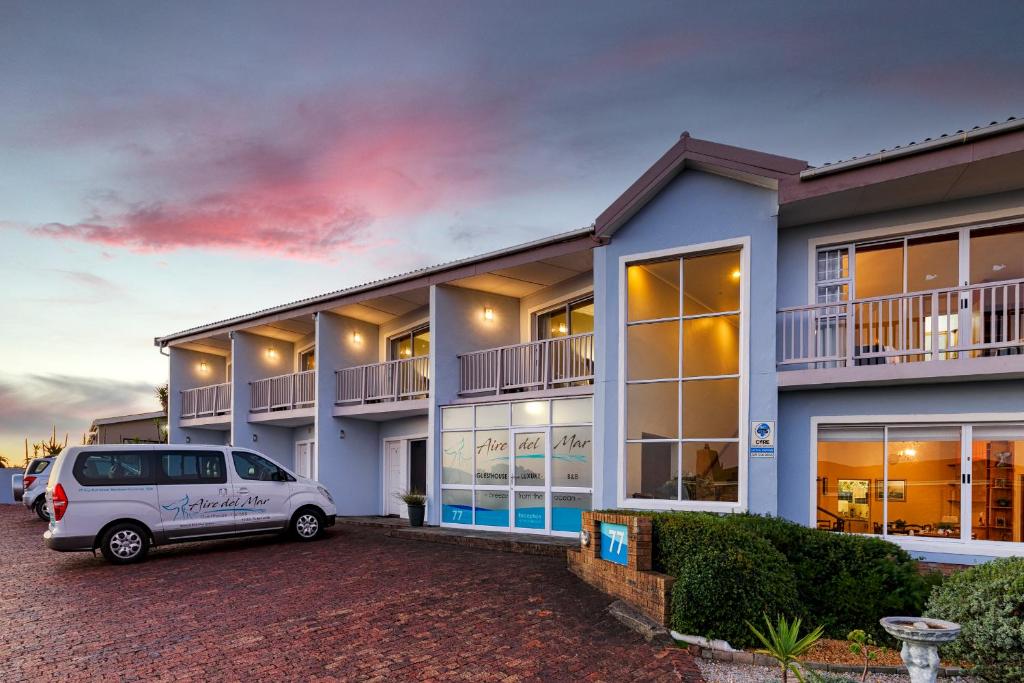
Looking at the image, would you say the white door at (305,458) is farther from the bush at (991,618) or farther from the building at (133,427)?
the bush at (991,618)

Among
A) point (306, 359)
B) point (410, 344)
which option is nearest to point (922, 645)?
point (410, 344)

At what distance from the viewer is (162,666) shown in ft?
19.3

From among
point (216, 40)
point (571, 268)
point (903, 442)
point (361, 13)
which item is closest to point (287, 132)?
point (216, 40)

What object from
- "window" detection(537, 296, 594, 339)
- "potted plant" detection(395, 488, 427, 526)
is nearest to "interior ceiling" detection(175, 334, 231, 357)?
"potted plant" detection(395, 488, 427, 526)

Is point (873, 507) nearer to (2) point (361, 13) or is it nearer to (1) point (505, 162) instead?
(1) point (505, 162)

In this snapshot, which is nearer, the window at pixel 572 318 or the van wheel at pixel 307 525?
the van wheel at pixel 307 525

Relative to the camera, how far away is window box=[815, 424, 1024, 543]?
906 cm

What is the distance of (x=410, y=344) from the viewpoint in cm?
1830

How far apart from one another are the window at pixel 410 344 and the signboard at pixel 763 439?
31.2 ft

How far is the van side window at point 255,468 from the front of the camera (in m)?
12.5

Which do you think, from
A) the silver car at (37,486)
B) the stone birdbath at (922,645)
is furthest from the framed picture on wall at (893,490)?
the silver car at (37,486)

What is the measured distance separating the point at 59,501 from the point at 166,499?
1.54 metres

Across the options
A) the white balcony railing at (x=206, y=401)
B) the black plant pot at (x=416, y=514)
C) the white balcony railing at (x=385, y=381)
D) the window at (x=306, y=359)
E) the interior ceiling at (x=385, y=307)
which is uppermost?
the interior ceiling at (x=385, y=307)

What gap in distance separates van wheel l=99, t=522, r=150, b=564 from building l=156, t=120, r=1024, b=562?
568cm
